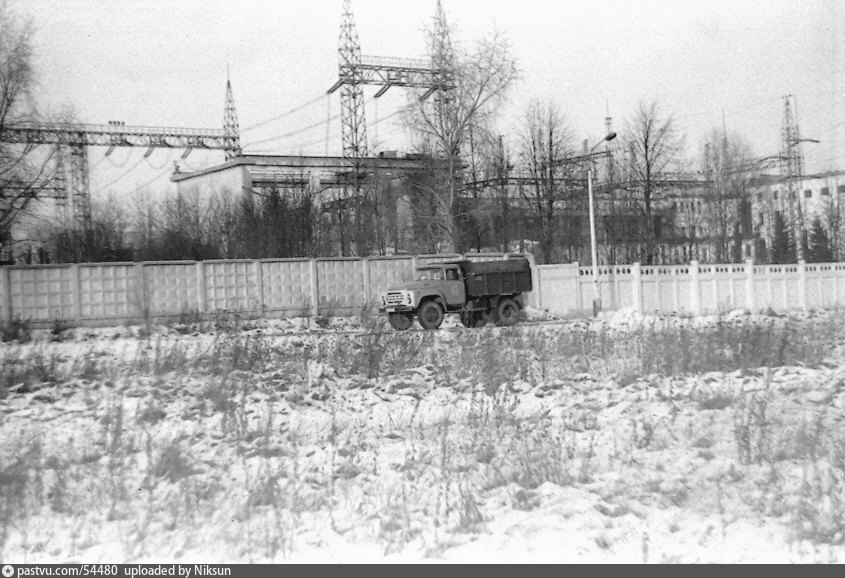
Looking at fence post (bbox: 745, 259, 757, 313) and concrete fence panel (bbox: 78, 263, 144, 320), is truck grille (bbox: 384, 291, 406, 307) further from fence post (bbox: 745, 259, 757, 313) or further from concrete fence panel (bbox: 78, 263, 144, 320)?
fence post (bbox: 745, 259, 757, 313)

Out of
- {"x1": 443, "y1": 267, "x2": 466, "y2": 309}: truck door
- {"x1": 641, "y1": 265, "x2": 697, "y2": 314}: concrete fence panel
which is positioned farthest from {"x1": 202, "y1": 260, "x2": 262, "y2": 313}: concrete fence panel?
{"x1": 641, "y1": 265, "x2": 697, "y2": 314}: concrete fence panel

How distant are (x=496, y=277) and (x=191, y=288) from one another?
10.4 m

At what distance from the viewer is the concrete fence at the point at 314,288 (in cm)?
2594

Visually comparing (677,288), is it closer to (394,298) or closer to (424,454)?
(394,298)

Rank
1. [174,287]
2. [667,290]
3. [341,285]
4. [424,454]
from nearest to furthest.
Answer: [424,454] < [174,287] < [341,285] < [667,290]

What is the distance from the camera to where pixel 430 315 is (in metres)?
25.2

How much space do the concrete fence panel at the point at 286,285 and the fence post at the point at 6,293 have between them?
809 centimetres

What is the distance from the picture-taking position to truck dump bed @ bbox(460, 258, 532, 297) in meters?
26.6

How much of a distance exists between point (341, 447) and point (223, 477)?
5.37 ft

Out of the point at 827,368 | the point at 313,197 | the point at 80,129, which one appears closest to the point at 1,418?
the point at 827,368

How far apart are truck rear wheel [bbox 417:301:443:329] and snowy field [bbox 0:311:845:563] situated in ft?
27.7

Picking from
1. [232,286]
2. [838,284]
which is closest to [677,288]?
[838,284]

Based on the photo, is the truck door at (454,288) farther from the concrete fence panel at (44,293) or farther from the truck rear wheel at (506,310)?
the concrete fence panel at (44,293)

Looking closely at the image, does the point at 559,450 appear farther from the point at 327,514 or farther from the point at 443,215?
the point at 443,215
